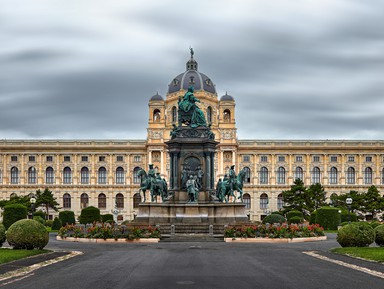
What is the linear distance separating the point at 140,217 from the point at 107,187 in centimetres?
7985

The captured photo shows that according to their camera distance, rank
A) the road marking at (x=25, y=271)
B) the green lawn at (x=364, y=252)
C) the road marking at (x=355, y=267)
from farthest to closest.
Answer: the green lawn at (x=364, y=252) → the road marking at (x=355, y=267) → the road marking at (x=25, y=271)

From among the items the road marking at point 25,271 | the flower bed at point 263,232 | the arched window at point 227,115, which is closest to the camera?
the road marking at point 25,271

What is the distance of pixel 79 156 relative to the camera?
12319cm

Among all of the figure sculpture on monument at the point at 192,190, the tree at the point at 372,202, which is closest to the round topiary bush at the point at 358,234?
the figure sculpture on monument at the point at 192,190

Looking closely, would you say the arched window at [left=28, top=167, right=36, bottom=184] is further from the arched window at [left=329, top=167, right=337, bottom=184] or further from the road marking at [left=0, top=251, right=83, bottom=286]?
the road marking at [left=0, top=251, right=83, bottom=286]

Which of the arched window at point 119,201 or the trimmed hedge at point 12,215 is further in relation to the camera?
the arched window at point 119,201

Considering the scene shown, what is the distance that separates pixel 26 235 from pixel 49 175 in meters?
97.8

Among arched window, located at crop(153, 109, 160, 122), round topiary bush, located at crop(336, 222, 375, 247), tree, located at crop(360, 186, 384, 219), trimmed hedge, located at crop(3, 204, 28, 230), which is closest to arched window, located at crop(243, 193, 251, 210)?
arched window, located at crop(153, 109, 160, 122)

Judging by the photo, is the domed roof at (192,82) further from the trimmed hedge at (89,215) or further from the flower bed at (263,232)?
the flower bed at (263,232)

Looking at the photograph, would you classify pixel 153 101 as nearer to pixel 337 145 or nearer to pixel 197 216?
pixel 337 145

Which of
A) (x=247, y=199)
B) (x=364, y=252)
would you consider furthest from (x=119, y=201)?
(x=364, y=252)

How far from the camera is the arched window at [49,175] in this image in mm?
123000

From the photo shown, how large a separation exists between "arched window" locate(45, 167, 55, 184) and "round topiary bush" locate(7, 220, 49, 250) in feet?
317

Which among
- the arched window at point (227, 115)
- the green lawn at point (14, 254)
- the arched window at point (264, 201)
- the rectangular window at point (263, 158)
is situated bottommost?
the arched window at point (264, 201)
